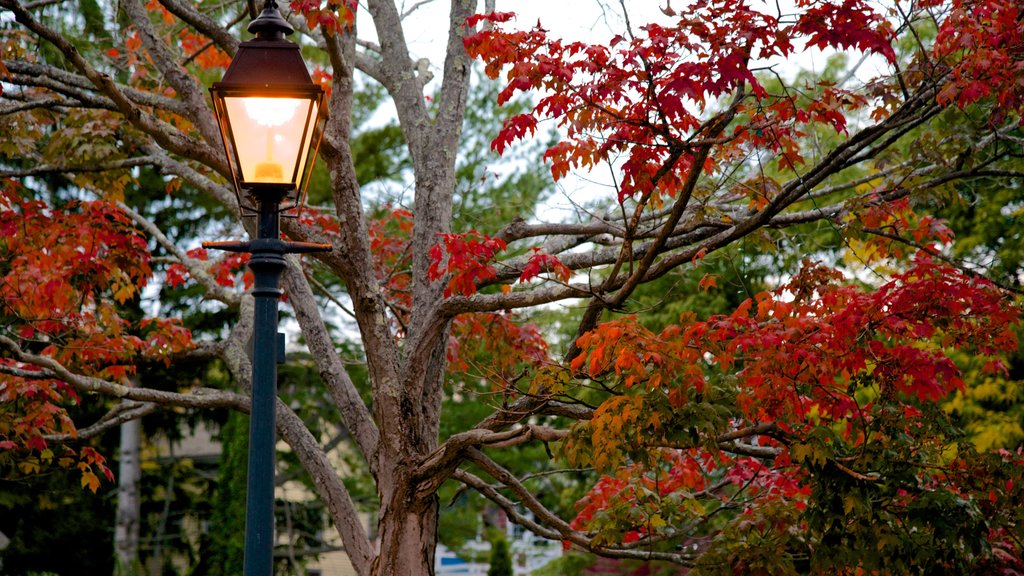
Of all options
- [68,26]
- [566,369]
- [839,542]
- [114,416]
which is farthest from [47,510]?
[839,542]

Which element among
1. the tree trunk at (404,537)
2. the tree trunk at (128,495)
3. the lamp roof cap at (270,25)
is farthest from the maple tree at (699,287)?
the tree trunk at (128,495)

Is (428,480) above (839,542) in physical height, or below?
above

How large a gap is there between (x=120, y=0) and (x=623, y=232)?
16.6ft

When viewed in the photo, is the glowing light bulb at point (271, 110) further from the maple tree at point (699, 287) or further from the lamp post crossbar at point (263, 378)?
the maple tree at point (699, 287)

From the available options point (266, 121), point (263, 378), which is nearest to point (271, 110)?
point (266, 121)

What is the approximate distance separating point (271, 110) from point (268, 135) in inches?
4.3

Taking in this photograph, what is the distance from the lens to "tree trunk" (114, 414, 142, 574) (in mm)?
19875

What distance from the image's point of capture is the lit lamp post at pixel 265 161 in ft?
14.3

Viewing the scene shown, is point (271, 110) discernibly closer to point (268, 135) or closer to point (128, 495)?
point (268, 135)

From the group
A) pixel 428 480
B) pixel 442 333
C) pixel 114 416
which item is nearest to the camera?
pixel 428 480

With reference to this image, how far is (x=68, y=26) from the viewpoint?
1955 cm

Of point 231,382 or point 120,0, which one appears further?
point 231,382

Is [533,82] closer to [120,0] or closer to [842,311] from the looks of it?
[842,311]

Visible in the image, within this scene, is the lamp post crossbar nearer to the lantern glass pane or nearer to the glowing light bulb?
the lantern glass pane
